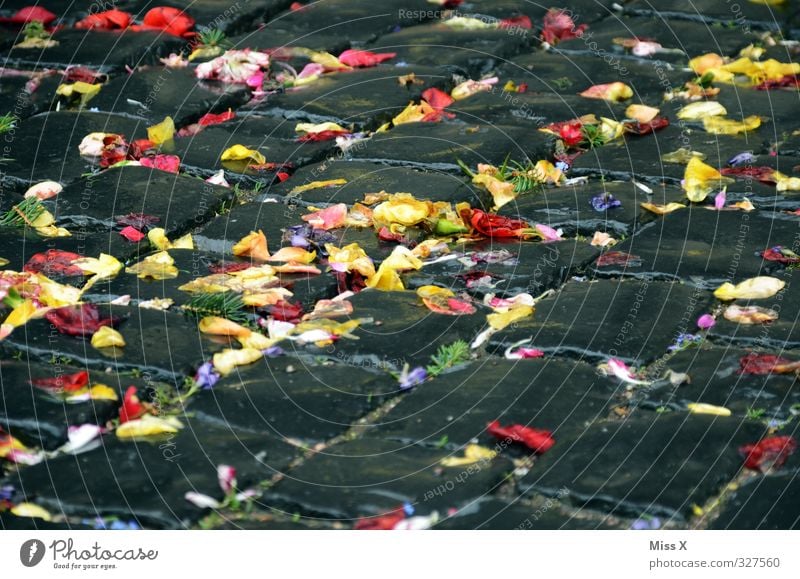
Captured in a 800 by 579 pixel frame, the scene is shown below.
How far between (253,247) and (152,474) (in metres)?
1.10

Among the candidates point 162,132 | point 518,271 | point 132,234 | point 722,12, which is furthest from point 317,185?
point 722,12

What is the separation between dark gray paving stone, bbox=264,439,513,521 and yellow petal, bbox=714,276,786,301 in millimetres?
956

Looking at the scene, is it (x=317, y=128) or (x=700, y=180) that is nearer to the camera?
(x=700, y=180)

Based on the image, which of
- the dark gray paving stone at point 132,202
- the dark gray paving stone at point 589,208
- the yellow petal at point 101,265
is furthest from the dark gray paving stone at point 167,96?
the dark gray paving stone at point 589,208

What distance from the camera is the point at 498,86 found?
16.0 feet

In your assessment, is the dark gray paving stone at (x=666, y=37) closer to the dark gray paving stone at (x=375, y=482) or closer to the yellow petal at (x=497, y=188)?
the yellow petal at (x=497, y=188)

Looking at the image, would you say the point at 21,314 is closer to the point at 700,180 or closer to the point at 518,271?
the point at 518,271

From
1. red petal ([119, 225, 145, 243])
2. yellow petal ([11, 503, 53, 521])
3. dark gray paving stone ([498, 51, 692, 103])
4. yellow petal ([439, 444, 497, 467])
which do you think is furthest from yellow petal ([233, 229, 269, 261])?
dark gray paving stone ([498, 51, 692, 103])

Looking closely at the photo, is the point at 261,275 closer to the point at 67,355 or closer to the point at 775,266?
the point at 67,355

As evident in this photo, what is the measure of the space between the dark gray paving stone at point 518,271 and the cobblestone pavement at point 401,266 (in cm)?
1

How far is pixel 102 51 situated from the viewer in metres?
5.22

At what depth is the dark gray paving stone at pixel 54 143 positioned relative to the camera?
417cm

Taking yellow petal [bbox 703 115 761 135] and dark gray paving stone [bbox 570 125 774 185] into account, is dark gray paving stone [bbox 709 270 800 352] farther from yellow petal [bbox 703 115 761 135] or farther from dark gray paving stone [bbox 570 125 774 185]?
yellow petal [bbox 703 115 761 135]

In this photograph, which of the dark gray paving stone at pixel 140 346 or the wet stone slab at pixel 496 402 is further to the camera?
the dark gray paving stone at pixel 140 346
